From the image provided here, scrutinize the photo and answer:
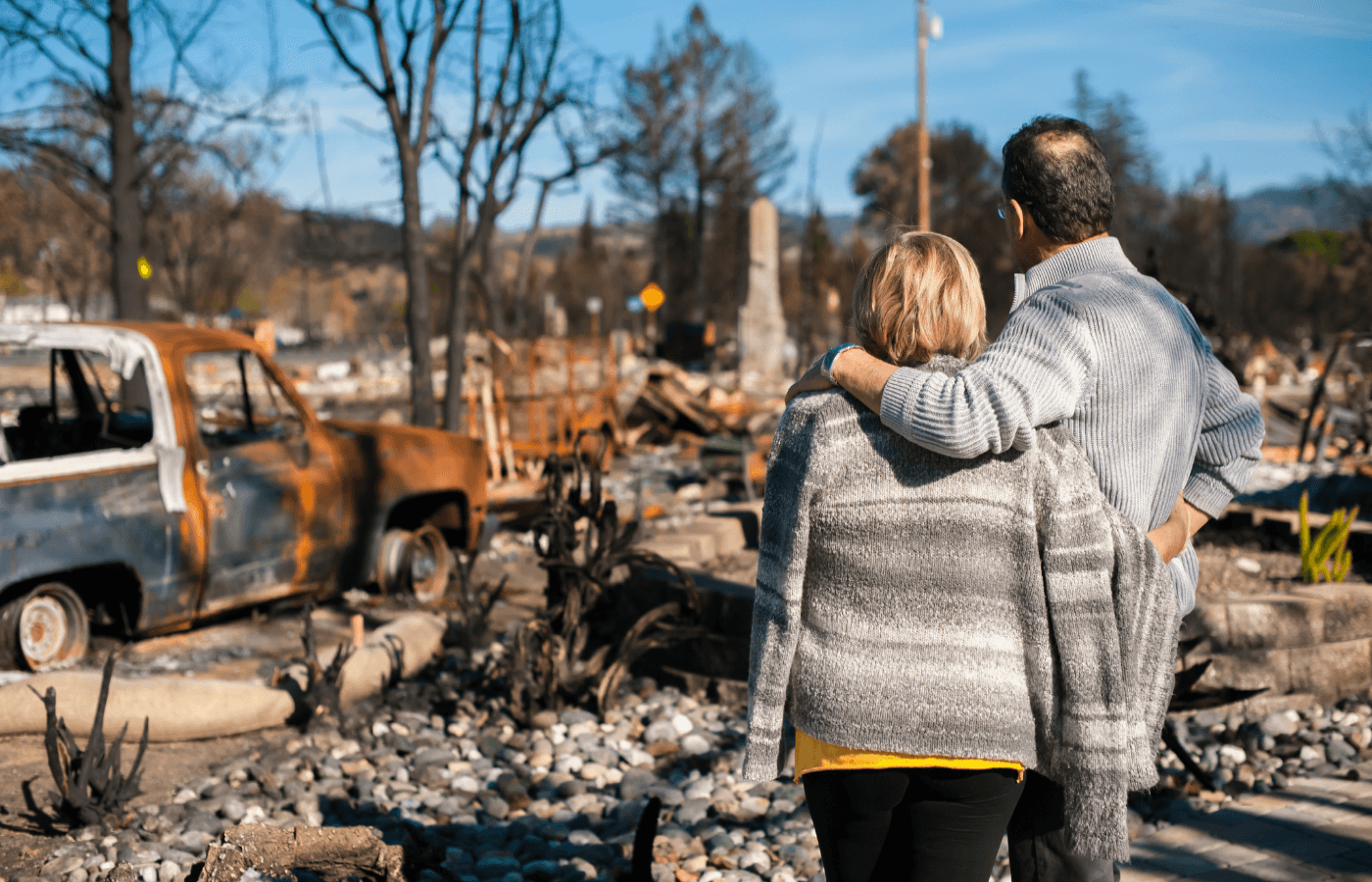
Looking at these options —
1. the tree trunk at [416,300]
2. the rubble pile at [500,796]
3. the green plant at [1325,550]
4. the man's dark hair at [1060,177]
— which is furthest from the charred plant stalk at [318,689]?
the tree trunk at [416,300]

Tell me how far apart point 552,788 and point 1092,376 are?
304 cm

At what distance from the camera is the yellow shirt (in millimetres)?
1762

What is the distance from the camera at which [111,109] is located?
11516mm

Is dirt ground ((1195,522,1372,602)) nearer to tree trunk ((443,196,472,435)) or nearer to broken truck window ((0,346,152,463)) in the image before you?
broken truck window ((0,346,152,463))

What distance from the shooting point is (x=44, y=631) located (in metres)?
5.00

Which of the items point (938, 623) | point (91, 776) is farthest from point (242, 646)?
point (938, 623)

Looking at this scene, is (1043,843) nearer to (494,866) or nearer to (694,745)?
(494,866)

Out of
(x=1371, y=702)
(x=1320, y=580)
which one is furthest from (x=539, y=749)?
(x=1320, y=580)

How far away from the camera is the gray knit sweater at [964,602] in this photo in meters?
1.73

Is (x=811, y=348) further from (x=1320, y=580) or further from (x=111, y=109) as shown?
(x=1320, y=580)

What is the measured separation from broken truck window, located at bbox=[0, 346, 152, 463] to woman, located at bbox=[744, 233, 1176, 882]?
5.07 metres

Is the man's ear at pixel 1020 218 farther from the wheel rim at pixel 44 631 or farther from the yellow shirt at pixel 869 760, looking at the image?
the wheel rim at pixel 44 631

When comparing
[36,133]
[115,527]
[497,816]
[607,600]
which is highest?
[36,133]

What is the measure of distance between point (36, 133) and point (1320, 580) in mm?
13147
